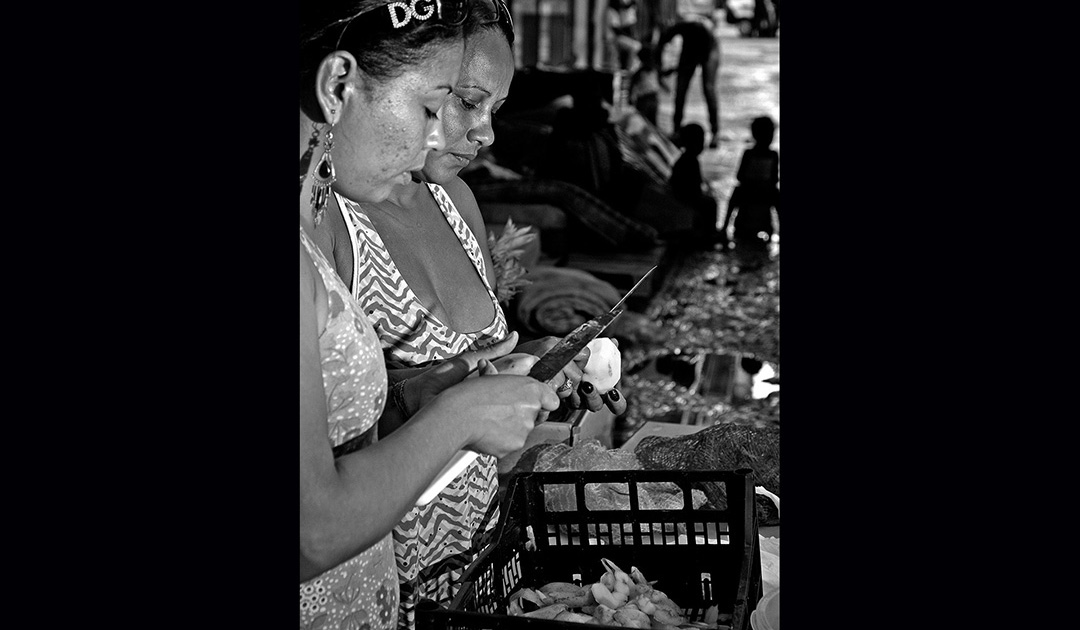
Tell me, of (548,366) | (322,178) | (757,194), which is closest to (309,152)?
(322,178)

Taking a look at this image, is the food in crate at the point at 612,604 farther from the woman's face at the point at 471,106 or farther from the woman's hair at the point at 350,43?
the woman's hair at the point at 350,43

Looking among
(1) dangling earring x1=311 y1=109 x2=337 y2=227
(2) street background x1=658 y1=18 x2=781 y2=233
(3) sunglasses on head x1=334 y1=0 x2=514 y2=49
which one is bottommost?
(1) dangling earring x1=311 y1=109 x2=337 y2=227

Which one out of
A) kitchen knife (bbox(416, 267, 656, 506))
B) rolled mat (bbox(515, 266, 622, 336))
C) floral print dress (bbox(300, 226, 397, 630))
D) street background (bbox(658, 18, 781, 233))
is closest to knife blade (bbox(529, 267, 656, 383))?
kitchen knife (bbox(416, 267, 656, 506))

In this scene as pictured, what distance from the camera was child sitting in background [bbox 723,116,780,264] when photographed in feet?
23.1

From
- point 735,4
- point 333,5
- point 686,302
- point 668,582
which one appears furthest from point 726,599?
point 735,4

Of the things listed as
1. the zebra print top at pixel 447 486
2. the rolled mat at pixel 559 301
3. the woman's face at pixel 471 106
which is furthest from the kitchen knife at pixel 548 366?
the rolled mat at pixel 559 301

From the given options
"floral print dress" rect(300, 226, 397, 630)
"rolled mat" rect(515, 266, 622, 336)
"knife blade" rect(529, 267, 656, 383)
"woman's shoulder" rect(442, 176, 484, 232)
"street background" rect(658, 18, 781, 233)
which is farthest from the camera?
"street background" rect(658, 18, 781, 233)

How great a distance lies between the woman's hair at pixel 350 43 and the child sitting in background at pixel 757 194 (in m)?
5.77

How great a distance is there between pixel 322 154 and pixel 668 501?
1.01m

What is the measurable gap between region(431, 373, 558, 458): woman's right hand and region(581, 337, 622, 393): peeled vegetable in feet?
1.60

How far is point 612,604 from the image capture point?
1785 millimetres

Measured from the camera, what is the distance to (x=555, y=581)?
1959mm

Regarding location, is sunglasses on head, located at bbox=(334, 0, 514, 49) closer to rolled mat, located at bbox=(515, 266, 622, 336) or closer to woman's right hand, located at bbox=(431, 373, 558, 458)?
woman's right hand, located at bbox=(431, 373, 558, 458)

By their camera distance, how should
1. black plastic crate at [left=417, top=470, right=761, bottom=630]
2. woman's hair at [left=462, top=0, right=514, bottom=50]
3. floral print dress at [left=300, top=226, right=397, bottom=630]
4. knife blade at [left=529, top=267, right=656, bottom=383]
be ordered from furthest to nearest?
1. black plastic crate at [left=417, top=470, right=761, bottom=630]
2. woman's hair at [left=462, top=0, right=514, bottom=50]
3. knife blade at [left=529, top=267, right=656, bottom=383]
4. floral print dress at [left=300, top=226, right=397, bottom=630]
